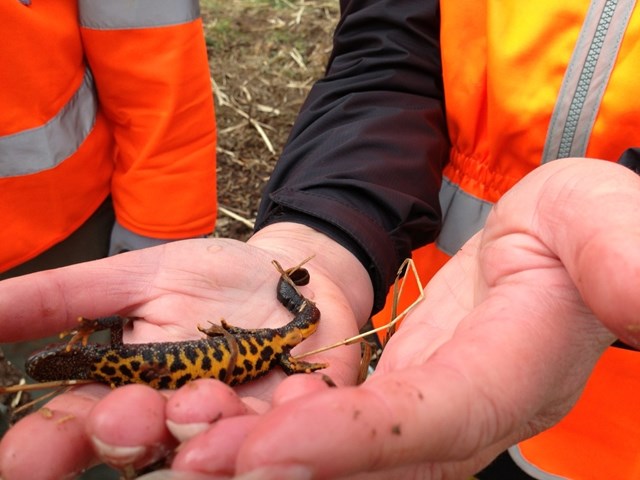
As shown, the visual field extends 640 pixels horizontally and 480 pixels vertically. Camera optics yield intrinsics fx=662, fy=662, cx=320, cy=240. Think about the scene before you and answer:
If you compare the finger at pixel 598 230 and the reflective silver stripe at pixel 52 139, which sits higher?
the finger at pixel 598 230

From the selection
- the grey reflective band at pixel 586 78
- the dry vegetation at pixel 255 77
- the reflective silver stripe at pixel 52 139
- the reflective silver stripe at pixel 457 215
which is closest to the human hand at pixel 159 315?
the reflective silver stripe at pixel 457 215

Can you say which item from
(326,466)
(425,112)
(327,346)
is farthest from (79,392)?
(425,112)

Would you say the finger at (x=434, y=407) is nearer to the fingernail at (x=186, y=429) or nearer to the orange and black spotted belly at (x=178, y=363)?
the fingernail at (x=186, y=429)

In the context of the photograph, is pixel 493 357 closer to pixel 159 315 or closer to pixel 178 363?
pixel 178 363

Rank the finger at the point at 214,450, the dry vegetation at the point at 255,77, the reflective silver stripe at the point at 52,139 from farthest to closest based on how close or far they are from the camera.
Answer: the dry vegetation at the point at 255,77
the reflective silver stripe at the point at 52,139
the finger at the point at 214,450

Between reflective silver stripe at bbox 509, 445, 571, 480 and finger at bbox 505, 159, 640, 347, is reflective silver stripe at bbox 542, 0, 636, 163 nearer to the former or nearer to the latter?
finger at bbox 505, 159, 640, 347

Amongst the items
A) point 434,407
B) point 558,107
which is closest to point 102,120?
point 558,107

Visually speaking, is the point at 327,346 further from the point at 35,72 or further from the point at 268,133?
the point at 268,133
